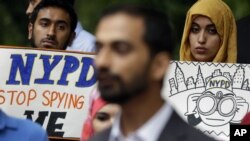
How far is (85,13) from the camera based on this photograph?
16.9 m

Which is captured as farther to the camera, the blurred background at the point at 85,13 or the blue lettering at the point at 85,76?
the blurred background at the point at 85,13

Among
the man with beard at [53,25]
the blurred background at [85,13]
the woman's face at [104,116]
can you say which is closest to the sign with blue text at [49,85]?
the man with beard at [53,25]

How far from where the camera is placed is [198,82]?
28.6 ft

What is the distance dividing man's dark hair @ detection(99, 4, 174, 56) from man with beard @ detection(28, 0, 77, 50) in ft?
11.8

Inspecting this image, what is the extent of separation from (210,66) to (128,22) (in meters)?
3.55

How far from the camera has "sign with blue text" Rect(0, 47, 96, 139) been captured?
28.2 ft

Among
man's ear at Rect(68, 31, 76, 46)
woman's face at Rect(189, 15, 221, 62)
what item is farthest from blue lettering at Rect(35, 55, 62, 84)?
woman's face at Rect(189, 15, 221, 62)

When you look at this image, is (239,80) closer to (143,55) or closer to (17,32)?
(143,55)

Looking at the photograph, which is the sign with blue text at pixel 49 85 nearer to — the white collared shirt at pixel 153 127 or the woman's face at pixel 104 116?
the woman's face at pixel 104 116

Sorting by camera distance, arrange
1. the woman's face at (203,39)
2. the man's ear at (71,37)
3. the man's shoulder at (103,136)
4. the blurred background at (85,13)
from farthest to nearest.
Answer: the blurred background at (85,13)
the man's ear at (71,37)
the woman's face at (203,39)
the man's shoulder at (103,136)

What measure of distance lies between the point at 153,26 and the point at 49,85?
3484 millimetres

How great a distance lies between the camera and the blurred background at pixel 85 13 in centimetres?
1630

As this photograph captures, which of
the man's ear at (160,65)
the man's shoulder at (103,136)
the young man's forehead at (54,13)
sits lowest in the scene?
the man's shoulder at (103,136)

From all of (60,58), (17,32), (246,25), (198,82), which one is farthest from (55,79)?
(17,32)
